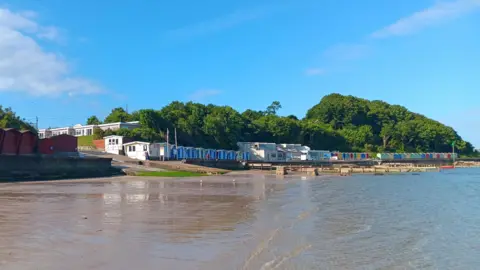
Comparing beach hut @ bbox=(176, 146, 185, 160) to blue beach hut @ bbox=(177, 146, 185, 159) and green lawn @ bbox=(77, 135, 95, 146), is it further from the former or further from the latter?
green lawn @ bbox=(77, 135, 95, 146)

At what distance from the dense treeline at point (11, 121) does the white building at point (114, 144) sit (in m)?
12.2

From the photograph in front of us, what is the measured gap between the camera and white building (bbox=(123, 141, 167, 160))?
68.4m

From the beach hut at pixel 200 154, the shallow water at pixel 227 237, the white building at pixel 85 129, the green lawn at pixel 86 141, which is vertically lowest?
the shallow water at pixel 227 237

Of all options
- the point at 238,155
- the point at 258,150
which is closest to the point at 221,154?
the point at 238,155

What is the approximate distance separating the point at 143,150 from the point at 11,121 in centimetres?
2007

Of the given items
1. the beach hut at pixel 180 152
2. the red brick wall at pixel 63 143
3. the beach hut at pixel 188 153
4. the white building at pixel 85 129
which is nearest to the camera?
the red brick wall at pixel 63 143

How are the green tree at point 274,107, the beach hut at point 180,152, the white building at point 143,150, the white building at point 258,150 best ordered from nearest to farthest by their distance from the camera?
1. the white building at point 143,150
2. the beach hut at point 180,152
3. the white building at point 258,150
4. the green tree at point 274,107

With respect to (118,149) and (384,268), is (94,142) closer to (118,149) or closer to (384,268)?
(118,149)

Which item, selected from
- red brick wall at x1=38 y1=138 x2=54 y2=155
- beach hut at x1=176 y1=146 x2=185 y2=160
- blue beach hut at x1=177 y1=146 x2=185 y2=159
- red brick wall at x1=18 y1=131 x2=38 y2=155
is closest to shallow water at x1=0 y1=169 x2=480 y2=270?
red brick wall at x1=18 y1=131 x2=38 y2=155

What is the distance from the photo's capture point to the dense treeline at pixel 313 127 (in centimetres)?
9456

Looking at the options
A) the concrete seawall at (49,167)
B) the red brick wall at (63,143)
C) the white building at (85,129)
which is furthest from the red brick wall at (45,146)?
the white building at (85,129)

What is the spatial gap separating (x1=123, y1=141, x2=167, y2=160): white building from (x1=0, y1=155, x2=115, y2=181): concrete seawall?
18.7 meters

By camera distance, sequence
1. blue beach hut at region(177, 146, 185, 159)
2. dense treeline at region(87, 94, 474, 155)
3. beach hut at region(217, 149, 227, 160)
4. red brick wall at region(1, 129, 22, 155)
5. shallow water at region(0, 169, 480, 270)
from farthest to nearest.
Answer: dense treeline at region(87, 94, 474, 155), beach hut at region(217, 149, 227, 160), blue beach hut at region(177, 146, 185, 159), red brick wall at region(1, 129, 22, 155), shallow water at region(0, 169, 480, 270)

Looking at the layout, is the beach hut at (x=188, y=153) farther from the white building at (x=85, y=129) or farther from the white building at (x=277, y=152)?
the white building at (x=277, y=152)
